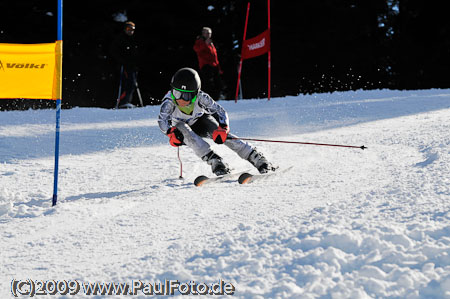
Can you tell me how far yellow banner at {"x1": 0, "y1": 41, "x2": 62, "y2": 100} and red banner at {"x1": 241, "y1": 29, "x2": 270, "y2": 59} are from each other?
752cm

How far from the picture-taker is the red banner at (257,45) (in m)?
→ 11.2

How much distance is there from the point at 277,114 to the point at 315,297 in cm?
720

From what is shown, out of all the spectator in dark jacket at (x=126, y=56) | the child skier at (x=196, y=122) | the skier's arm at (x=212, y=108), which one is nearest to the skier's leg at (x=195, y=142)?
the child skier at (x=196, y=122)

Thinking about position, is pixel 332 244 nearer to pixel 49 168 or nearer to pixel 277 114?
pixel 49 168

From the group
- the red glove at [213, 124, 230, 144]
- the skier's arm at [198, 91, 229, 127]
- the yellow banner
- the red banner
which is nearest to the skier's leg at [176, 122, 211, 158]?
the red glove at [213, 124, 230, 144]

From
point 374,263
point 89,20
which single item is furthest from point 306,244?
point 89,20

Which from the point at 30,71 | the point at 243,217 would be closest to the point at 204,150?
the point at 243,217

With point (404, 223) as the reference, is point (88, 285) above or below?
below

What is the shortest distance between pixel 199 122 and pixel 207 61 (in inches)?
216

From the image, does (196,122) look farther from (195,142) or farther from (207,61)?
(207,61)

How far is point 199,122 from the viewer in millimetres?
5238

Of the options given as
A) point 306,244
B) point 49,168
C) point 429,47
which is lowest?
point 49,168

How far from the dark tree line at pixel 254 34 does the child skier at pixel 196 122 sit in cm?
1287

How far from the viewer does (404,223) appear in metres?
2.88
